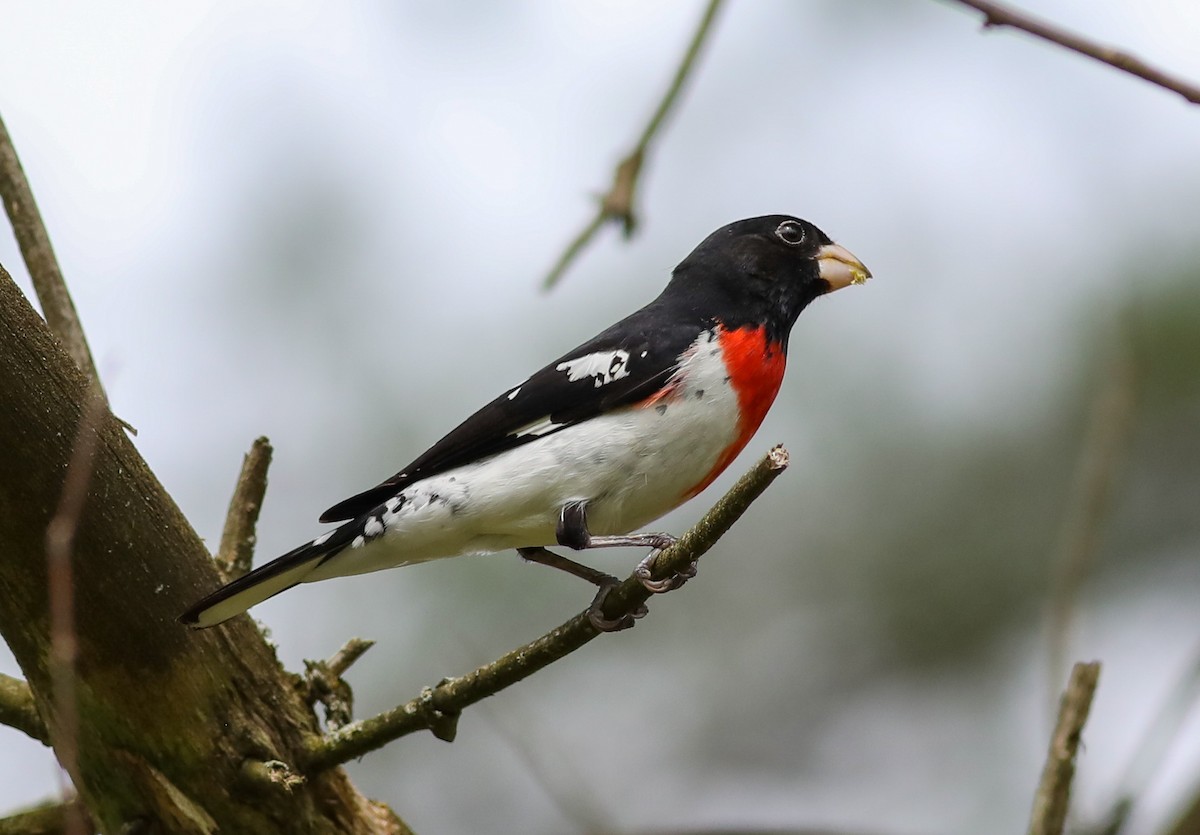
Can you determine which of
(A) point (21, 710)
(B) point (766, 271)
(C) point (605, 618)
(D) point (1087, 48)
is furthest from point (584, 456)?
(D) point (1087, 48)

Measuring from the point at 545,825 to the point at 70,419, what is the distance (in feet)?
19.1

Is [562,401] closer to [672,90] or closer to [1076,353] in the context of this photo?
[672,90]

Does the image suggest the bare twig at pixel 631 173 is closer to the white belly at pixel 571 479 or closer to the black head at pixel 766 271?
the white belly at pixel 571 479

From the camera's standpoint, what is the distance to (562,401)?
416 centimetres

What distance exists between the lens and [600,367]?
13.8 feet

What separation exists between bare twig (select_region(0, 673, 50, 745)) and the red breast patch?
1.98 meters

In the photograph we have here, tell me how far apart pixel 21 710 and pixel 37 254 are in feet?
4.49

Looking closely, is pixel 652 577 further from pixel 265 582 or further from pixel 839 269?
pixel 839 269

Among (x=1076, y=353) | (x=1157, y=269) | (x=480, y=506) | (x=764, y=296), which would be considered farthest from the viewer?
(x=1076, y=353)

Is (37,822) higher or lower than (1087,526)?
higher

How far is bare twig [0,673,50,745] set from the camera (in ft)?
12.1

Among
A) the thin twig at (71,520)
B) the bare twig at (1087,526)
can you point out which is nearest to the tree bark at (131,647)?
the thin twig at (71,520)

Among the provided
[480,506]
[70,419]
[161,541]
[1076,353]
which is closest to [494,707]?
[480,506]

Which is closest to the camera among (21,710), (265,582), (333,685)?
(265,582)
